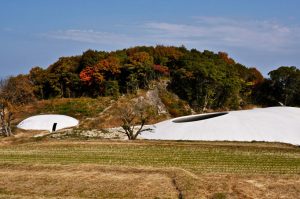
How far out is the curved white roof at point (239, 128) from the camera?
48812mm

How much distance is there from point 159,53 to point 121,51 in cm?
952

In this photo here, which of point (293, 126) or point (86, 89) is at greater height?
point (86, 89)

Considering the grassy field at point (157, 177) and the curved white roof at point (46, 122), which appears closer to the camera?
the grassy field at point (157, 177)

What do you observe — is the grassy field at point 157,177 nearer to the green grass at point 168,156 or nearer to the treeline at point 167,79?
the green grass at point 168,156

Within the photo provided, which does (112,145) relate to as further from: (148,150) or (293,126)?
(293,126)

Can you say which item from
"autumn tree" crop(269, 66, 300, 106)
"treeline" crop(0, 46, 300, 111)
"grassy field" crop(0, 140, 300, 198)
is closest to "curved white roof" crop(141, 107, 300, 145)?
"grassy field" crop(0, 140, 300, 198)

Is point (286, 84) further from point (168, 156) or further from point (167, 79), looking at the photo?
point (168, 156)

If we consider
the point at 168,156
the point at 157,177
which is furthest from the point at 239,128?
the point at 157,177

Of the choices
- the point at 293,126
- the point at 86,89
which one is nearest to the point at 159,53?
the point at 86,89

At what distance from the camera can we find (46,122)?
71938 mm

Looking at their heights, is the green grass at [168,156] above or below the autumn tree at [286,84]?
below

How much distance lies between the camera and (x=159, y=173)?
75.6 ft

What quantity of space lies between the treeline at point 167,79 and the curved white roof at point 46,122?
8201 millimetres

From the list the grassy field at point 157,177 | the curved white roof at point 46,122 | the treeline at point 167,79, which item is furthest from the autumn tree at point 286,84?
the grassy field at point 157,177
